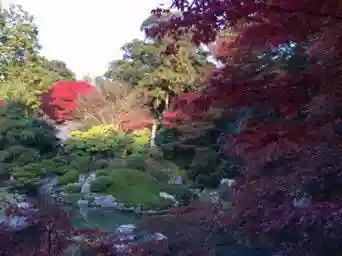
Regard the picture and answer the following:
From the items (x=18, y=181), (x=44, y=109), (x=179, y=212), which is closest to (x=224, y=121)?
(x=18, y=181)

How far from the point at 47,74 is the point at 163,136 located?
271 inches

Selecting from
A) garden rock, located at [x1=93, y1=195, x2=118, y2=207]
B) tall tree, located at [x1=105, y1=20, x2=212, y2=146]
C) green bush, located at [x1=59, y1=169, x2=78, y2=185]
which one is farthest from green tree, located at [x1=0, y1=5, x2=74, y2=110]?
garden rock, located at [x1=93, y1=195, x2=118, y2=207]

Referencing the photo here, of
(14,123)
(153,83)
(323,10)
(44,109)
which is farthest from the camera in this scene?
(44,109)

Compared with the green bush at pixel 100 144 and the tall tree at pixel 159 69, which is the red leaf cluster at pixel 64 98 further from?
the green bush at pixel 100 144

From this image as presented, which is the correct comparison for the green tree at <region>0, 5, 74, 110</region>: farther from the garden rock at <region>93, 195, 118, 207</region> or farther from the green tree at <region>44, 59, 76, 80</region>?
the garden rock at <region>93, 195, 118, 207</region>

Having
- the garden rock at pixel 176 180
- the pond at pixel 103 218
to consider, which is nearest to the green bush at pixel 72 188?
the pond at pixel 103 218

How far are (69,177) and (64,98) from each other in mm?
4952

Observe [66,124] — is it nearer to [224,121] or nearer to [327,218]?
[224,121]

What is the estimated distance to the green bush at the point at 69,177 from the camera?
1120cm

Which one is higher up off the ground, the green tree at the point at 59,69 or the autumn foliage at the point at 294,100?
the green tree at the point at 59,69

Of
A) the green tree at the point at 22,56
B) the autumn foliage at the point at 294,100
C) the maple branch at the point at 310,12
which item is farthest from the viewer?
the green tree at the point at 22,56

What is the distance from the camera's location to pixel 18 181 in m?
11.0

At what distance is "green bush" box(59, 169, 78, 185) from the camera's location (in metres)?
11.2

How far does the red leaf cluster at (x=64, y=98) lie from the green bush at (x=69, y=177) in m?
4.26
